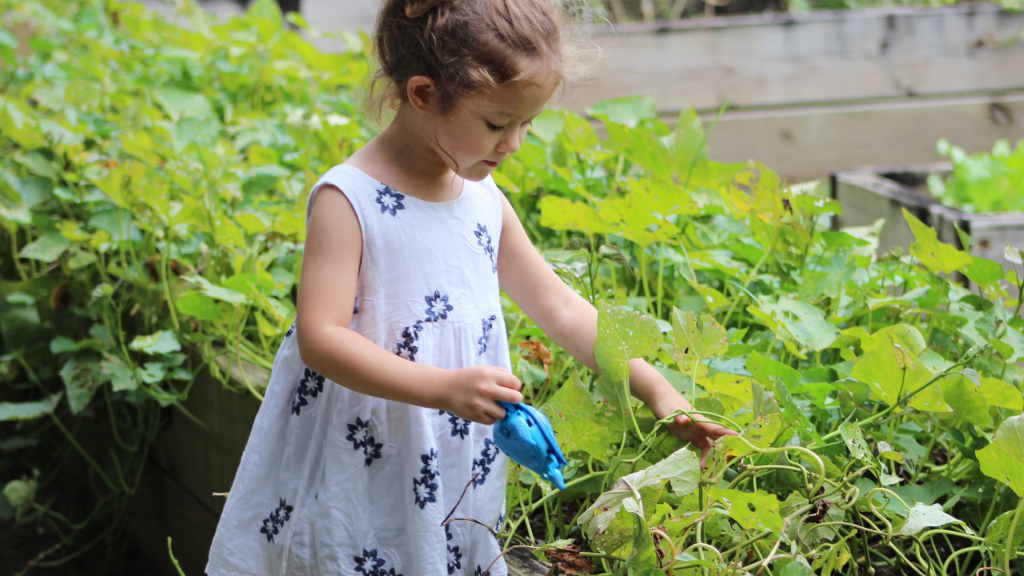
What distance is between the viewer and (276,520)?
0.80m

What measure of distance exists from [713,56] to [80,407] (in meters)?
2.11

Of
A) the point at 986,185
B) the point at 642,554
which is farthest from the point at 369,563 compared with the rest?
the point at 986,185

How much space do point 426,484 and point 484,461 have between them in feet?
0.26

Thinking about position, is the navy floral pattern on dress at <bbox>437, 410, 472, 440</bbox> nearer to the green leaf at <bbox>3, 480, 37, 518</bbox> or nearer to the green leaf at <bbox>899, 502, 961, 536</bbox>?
the green leaf at <bbox>899, 502, 961, 536</bbox>

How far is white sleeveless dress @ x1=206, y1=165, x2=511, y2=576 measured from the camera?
75 cm

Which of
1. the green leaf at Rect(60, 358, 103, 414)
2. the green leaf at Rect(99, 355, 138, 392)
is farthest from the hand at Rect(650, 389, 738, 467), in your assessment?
the green leaf at Rect(60, 358, 103, 414)

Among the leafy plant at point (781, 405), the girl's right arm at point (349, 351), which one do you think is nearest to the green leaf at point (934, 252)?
the leafy plant at point (781, 405)

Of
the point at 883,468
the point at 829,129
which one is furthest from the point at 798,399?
the point at 829,129

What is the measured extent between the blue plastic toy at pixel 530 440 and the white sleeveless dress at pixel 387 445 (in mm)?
137

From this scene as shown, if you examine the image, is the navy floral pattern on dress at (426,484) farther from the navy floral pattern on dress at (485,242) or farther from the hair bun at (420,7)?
the hair bun at (420,7)

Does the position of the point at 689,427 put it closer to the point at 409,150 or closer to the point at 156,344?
the point at 409,150

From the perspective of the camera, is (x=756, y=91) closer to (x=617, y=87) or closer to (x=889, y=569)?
(x=617, y=87)

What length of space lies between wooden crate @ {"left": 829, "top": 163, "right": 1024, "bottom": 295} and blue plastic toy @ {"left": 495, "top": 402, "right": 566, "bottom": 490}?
0.77 metres

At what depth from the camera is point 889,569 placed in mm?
772
